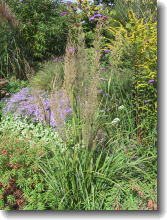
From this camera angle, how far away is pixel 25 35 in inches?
258

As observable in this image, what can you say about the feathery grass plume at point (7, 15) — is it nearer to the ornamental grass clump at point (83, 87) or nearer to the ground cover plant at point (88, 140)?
the ground cover plant at point (88, 140)

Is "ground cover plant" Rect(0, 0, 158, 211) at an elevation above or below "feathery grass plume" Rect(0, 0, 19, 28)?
below

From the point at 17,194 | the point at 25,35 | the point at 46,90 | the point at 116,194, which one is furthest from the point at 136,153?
the point at 25,35

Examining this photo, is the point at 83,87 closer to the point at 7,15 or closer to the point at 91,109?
the point at 91,109

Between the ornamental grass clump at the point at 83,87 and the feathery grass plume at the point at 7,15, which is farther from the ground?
the feathery grass plume at the point at 7,15

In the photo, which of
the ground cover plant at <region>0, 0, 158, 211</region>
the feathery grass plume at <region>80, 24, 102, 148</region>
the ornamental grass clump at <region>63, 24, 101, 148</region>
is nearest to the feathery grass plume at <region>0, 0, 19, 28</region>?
the ground cover plant at <region>0, 0, 158, 211</region>

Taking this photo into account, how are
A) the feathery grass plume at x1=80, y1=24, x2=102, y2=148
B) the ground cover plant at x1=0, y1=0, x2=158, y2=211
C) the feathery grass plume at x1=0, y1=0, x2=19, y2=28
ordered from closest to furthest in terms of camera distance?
the feathery grass plume at x1=80, y1=24, x2=102, y2=148, the ground cover plant at x1=0, y1=0, x2=158, y2=211, the feathery grass plume at x1=0, y1=0, x2=19, y2=28

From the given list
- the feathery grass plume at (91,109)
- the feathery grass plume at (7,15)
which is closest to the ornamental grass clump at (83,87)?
the feathery grass plume at (91,109)

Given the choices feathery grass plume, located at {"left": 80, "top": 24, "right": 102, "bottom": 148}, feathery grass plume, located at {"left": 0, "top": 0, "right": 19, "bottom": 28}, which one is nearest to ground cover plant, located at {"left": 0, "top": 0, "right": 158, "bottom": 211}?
feathery grass plume, located at {"left": 80, "top": 24, "right": 102, "bottom": 148}

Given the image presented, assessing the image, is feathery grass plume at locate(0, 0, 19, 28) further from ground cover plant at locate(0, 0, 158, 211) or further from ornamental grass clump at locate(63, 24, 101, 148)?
ornamental grass clump at locate(63, 24, 101, 148)

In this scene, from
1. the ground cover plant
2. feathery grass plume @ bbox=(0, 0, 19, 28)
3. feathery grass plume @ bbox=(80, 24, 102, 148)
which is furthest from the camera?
feathery grass plume @ bbox=(0, 0, 19, 28)

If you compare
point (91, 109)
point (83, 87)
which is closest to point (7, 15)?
point (83, 87)

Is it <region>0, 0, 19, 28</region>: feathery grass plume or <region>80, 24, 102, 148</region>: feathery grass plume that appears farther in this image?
<region>0, 0, 19, 28</region>: feathery grass plume

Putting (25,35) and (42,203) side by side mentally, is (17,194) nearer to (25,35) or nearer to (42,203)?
(42,203)
